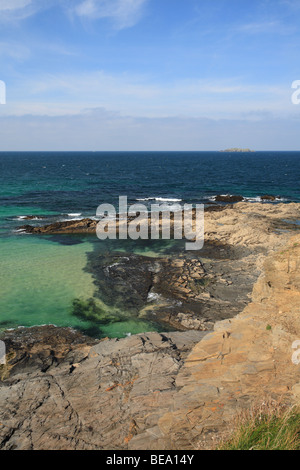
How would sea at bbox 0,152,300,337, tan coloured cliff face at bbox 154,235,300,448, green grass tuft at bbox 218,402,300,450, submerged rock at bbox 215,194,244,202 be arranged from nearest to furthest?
green grass tuft at bbox 218,402,300,450 → tan coloured cliff face at bbox 154,235,300,448 → sea at bbox 0,152,300,337 → submerged rock at bbox 215,194,244,202

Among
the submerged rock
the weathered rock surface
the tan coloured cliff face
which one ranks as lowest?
the weathered rock surface

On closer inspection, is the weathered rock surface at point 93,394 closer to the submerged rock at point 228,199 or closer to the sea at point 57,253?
the sea at point 57,253

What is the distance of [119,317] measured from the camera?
15000 millimetres

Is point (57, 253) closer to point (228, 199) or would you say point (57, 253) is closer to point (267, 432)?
point (267, 432)

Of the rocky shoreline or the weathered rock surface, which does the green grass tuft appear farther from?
the weathered rock surface

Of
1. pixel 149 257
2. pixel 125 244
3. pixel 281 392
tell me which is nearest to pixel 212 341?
pixel 281 392

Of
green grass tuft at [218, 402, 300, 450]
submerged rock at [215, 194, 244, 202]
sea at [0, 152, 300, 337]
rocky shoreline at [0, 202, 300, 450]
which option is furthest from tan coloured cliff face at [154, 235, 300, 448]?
submerged rock at [215, 194, 244, 202]

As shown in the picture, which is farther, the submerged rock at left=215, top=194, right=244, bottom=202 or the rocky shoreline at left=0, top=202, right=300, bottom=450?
the submerged rock at left=215, top=194, right=244, bottom=202

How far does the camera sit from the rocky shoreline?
727cm

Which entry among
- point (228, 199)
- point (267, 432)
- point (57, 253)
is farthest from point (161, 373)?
point (228, 199)

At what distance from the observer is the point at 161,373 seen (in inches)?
362

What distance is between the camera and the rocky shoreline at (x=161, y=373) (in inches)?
286

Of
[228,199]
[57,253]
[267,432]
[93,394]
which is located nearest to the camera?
[267,432]
